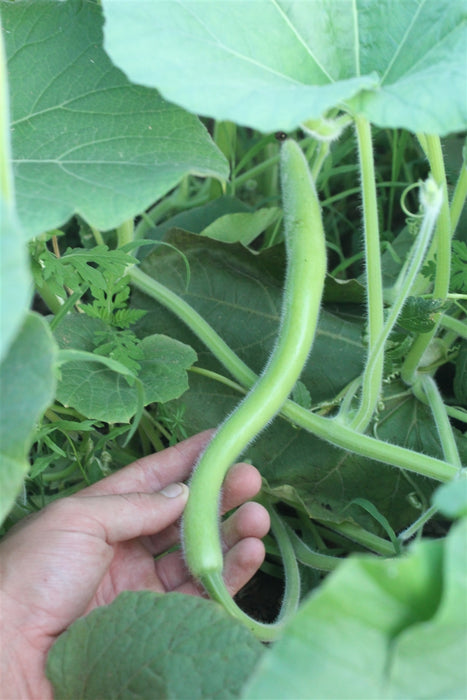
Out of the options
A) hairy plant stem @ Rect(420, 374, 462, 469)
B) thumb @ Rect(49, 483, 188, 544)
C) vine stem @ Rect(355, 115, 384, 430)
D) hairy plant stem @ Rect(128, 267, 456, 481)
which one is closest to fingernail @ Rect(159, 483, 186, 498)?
thumb @ Rect(49, 483, 188, 544)

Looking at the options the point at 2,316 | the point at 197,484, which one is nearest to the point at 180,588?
the point at 197,484

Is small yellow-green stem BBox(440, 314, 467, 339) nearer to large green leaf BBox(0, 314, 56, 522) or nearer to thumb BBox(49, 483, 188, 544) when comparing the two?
thumb BBox(49, 483, 188, 544)

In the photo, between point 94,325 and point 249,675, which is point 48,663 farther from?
point 94,325

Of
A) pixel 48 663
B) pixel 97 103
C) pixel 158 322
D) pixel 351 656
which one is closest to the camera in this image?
pixel 351 656

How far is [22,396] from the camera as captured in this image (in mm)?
872

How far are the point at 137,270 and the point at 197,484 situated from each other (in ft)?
1.77

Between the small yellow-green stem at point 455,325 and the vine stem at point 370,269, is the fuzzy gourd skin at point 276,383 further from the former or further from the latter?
the small yellow-green stem at point 455,325

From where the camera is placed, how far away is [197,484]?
45.4 inches

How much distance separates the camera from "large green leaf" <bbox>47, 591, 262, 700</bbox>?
0.92 m

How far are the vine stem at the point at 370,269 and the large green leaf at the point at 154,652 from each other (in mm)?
450

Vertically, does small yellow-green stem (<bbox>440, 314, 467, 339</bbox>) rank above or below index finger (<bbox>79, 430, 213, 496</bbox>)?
above

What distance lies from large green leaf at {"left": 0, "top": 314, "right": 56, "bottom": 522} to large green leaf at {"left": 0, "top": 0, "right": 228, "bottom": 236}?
0.27 meters

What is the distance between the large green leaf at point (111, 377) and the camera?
1.25 metres

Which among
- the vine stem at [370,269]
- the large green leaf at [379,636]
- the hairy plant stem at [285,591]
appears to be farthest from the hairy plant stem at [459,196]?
the large green leaf at [379,636]
